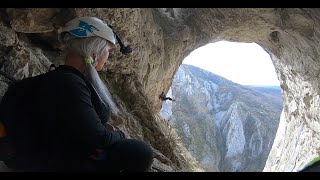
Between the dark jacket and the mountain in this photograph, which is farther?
the mountain

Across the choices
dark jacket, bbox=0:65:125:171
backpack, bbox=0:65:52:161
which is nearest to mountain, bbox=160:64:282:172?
backpack, bbox=0:65:52:161

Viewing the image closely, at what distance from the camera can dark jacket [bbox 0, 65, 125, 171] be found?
1.96 meters

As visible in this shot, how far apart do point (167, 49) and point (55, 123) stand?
905 centimetres

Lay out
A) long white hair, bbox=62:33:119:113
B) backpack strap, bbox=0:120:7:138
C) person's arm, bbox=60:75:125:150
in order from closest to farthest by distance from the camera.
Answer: person's arm, bbox=60:75:125:150 → backpack strap, bbox=0:120:7:138 → long white hair, bbox=62:33:119:113

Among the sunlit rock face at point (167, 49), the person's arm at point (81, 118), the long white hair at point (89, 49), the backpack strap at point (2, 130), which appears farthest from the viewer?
the sunlit rock face at point (167, 49)

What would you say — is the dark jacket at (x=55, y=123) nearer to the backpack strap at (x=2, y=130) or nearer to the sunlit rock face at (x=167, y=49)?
the backpack strap at (x=2, y=130)

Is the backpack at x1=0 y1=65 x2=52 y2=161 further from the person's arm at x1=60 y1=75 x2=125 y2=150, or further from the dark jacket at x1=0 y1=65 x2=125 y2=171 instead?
the person's arm at x1=60 y1=75 x2=125 y2=150

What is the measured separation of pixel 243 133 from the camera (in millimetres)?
39844

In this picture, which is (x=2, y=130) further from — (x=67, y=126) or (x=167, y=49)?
(x=167, y=49)

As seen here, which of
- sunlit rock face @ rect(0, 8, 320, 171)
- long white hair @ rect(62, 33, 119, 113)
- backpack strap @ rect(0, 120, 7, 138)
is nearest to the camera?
backpack strap @ rect(0, 120, 7, 138)

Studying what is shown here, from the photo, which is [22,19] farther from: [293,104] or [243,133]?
[243,133]

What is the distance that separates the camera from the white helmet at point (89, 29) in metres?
2.40

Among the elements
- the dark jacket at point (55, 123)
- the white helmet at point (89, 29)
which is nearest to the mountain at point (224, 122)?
the white helmet at point (89, 29)
